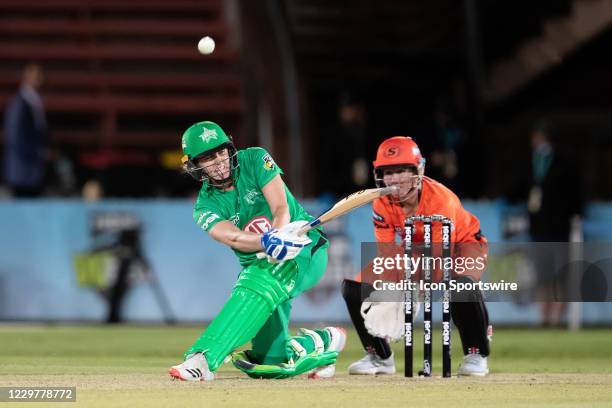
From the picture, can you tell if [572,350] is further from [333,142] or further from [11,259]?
[11,259]

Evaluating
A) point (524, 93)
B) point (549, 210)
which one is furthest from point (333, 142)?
point (524, 93)

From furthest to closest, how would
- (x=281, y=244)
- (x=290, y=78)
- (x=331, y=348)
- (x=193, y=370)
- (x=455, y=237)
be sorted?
(x=290, y=78) < (x=331, y=348) < (x=455, y=237) < (x=281, y=244) < (x=193, y=370)

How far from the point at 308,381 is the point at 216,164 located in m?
1.47

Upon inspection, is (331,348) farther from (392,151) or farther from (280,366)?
(392,151)

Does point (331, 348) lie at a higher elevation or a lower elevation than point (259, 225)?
lower

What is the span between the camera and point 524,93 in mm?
21703

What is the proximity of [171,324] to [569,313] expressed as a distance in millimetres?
4516

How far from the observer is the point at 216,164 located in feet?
28.2

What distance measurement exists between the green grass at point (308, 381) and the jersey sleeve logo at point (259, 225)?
95 centimetres

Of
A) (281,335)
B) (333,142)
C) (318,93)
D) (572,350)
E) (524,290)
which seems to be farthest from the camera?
(318,93)

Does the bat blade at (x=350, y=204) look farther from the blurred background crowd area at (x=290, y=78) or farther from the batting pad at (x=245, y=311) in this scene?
the blurred background crowd area at (x=290, y=78)

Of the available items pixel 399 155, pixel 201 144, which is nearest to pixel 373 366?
pixel 399 155

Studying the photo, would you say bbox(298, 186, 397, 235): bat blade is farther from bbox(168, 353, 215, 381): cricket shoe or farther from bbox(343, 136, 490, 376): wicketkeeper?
bbox(168, 353, 215, 381): cricket shoe

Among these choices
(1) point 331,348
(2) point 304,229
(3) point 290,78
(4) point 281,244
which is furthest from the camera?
(3) point 290,78
